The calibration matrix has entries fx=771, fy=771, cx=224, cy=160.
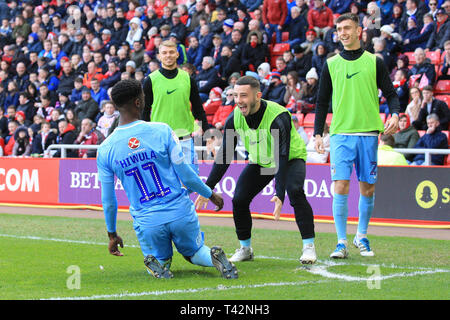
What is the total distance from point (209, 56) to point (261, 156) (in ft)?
42.3

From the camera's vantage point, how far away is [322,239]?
34.0 ft

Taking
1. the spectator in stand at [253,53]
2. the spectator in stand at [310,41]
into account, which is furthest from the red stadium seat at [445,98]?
the spectator in stand at [253,53]

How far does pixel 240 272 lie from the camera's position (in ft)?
24.0

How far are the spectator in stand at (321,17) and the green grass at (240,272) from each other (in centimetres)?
951

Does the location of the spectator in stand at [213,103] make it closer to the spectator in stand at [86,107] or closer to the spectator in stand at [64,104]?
the spectator in stand at [86,107]

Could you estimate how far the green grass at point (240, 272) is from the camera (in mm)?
6098

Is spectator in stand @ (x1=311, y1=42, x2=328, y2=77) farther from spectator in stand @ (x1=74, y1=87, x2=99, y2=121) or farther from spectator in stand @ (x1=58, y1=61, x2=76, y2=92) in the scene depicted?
spectator in stand @ (x1=58, y1=61, x2=76, y2=92)

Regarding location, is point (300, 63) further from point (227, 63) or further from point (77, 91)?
point (77, 91)

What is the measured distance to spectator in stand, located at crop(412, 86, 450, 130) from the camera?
14898 millimetres

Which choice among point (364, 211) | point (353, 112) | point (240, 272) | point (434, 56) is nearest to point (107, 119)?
point (434, 56)

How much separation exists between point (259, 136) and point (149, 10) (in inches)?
651

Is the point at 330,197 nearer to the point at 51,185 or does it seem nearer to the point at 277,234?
the point at 277,234

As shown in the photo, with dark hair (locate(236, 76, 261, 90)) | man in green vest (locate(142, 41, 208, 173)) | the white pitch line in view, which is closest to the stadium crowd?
man in green vest (locate(142, 41, 208, 173))

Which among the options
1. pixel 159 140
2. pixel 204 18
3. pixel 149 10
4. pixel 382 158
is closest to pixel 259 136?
pixel 159 140
